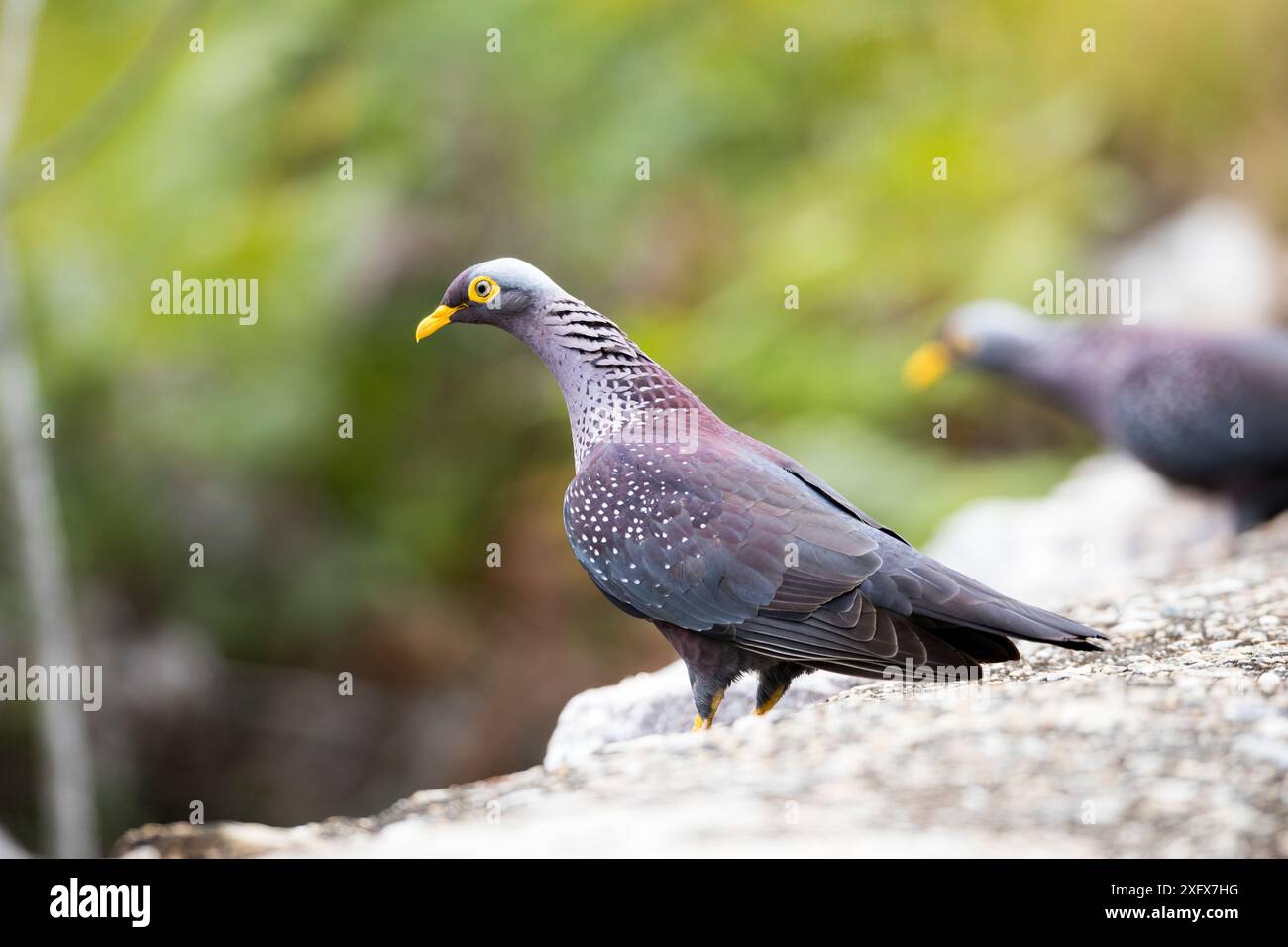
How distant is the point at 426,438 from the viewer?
1070 centimetres

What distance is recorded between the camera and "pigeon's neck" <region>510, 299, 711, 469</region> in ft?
14.5

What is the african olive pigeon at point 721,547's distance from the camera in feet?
12.8

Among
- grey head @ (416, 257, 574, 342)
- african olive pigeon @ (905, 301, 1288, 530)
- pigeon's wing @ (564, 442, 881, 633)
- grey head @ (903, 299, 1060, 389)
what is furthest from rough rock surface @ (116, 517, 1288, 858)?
grey head @ (903, 299, 1060, 389)

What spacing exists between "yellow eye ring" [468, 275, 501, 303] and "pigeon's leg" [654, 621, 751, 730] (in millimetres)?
1205

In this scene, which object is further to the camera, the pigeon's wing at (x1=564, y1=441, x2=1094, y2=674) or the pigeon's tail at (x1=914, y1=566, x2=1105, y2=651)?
the pigeon's wing at (x1=564, y1=441, x2=1094, y2=674)

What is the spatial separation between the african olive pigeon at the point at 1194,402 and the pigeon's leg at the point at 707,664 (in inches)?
150

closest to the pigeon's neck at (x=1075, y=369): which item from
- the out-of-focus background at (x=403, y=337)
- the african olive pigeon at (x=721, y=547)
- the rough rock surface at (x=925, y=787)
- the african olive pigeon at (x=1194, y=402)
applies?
the african olive pigeon at (x=1194, y=402)

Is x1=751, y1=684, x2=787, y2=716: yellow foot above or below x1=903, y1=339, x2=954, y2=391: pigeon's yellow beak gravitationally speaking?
below

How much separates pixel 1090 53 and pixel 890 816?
10715 mm

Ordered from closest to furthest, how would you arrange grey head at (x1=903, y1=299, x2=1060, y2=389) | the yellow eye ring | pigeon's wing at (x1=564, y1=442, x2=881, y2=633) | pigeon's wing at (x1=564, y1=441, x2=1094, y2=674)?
1. pigeon's wing at (x1=564, y1=441, x2=1094, y2=674)
2. pigeon's wing at (x1=564, y1=442, x2=881, y2=633)
3. the yellow eye ring
4. grey head at (x1=903, y1=299, x2=1060, y2=389)

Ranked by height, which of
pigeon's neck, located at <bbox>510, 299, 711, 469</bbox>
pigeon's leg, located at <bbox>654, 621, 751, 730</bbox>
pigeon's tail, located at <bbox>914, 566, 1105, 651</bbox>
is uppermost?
pigeon's neck, located at <bbox>510, 299, 711, 469</bbox>

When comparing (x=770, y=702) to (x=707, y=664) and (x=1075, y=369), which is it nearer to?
(x=707, y=664)

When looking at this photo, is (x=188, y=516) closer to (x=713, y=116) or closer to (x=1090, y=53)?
(x=713, y=116)

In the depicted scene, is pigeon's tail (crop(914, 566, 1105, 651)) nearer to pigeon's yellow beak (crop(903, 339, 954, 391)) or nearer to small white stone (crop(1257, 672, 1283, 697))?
small white stone (crop(1257, 672, 1283, 697))
